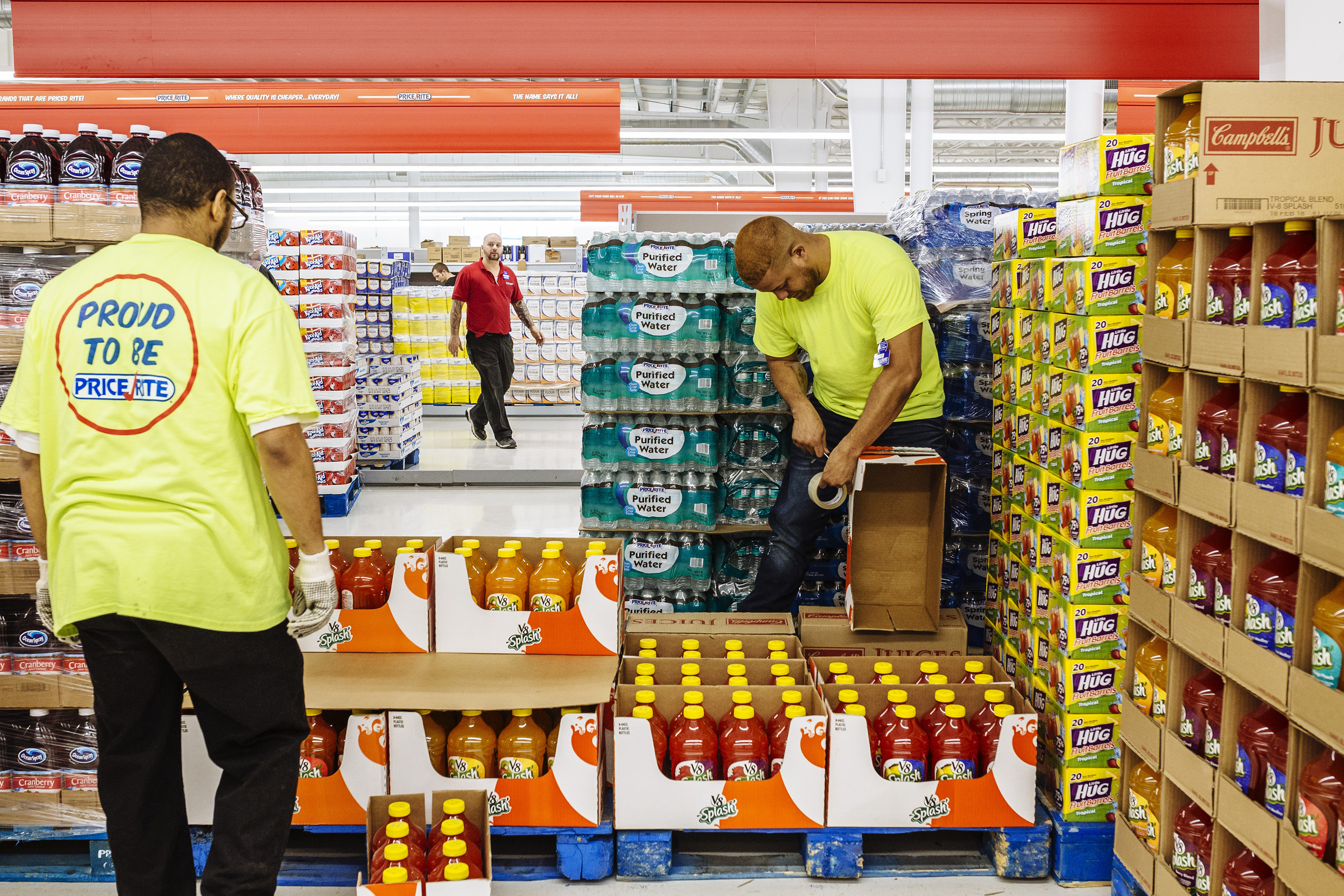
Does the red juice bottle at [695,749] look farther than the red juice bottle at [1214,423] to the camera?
Yes

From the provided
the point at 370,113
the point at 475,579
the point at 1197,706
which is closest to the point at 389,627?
the point at 475,579

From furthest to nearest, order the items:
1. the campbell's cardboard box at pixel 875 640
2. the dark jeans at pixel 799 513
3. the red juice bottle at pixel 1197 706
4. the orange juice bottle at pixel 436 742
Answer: the dark jeans at pixel 799 513
the campbell's cardboard box at pixel 875 640
the orange juice bottle at pixel 436 742
the red juice bottle at pixel 1197 706

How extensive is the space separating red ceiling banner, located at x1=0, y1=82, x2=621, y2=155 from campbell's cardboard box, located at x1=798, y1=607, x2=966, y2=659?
3.77 meters

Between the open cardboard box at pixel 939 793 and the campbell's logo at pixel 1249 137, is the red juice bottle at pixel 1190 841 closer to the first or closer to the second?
the open cardboard box at pixel 939 793

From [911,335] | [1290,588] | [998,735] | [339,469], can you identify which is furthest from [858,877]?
[339,469]

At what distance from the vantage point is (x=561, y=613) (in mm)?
3295

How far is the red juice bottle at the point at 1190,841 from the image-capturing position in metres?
2.41

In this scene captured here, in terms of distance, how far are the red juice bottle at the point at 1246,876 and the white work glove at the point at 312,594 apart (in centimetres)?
201

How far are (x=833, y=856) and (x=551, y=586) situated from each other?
1.14m

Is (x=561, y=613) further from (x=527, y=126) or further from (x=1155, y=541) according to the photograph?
(x=527, y=126)

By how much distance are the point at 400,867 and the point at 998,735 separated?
163 cm

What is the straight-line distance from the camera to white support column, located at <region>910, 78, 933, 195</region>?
882cm

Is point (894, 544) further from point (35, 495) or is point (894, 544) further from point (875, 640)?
point (35, 495)

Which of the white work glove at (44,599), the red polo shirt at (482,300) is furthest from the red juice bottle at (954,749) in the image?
the red polo shirt at (482,300)
